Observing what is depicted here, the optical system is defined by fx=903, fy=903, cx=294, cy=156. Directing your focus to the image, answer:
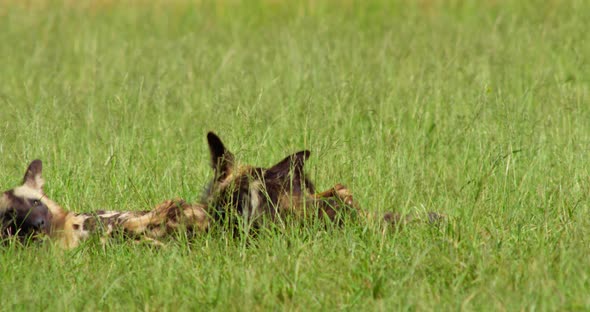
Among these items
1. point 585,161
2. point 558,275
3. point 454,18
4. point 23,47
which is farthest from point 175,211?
point 454,18

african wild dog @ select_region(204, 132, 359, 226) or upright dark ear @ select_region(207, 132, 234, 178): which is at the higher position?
upright dark ear @ select_region(207, 132, 234, 178)

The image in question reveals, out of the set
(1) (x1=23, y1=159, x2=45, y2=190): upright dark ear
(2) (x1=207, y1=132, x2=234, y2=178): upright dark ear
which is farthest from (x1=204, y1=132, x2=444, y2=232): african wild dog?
(1) (x1=23, y1=159, x2=45, y2=190): upright dark ear

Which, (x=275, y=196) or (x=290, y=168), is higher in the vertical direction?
(x=290, y=168)

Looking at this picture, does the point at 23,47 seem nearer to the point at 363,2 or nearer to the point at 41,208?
the point at 363,2

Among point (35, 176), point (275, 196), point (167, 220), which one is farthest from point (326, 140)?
point (35, 176)

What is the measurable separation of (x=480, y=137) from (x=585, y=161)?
78cm

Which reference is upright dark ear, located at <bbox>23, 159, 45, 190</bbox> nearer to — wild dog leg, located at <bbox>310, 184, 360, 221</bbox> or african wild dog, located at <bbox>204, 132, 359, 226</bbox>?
african wild dog, located at <bbox>204, 132, 359, 226</bbox>

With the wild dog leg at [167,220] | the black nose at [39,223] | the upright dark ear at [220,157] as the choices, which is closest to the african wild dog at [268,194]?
the upright dark ear at [220,157]

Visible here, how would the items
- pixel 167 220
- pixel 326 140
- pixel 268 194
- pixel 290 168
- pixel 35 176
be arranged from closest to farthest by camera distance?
pixel 167 220
pixel 268 194
pixel 290 168
pixel 35 176
pixel 326 140

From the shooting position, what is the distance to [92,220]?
556 cm

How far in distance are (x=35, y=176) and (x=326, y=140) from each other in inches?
76.7

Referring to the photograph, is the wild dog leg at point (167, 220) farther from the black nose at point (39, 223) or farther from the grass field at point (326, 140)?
the black nose at point (39, 223)

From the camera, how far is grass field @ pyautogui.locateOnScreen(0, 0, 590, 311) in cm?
451

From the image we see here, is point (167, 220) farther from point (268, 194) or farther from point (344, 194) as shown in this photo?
point (344, 194)
